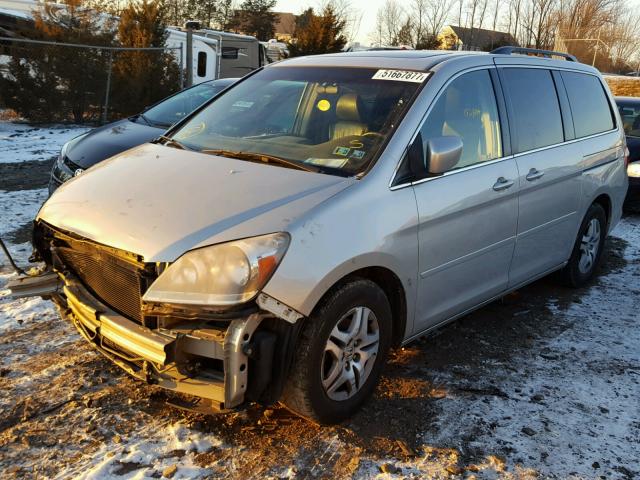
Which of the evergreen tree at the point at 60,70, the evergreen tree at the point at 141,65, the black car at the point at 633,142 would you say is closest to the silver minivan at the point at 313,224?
the black car at the point at 633,142

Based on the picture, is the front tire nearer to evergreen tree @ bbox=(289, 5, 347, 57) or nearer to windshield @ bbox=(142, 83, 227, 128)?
windshield @ bbox=(142, 83, 227, 128)

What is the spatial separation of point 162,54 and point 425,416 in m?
14.2

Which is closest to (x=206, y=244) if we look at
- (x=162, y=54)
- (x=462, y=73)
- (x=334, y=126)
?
(x=334, y=126)

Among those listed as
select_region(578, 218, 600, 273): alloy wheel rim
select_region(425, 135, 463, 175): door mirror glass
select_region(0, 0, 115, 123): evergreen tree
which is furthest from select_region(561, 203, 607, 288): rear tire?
select_region(0, 0, 115, 123): evergreen tree

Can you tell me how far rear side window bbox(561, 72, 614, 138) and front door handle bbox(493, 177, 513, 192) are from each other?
4.42 ft

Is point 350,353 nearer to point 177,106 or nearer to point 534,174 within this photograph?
point 534,174

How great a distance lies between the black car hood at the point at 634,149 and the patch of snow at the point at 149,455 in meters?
7.81

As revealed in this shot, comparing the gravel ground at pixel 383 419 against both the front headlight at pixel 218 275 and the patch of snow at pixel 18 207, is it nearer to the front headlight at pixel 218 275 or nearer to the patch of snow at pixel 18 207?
the front headlight at pixel 218 275

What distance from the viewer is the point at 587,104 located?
517cm

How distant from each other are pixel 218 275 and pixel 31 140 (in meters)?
10.5

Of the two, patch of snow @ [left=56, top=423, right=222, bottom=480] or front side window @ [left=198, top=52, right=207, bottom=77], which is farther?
front side window @ [left=198, top=52, right=207, bottom=77]

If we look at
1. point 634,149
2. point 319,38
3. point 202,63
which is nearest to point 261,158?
point 634,149

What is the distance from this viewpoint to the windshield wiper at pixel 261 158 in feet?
10.8

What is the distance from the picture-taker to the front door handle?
12.5 feet
